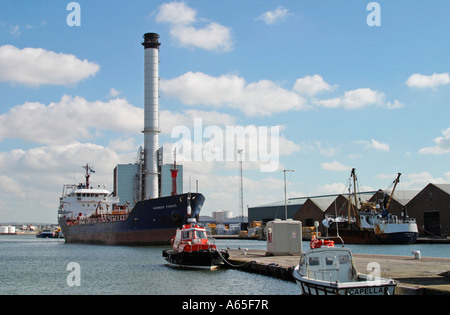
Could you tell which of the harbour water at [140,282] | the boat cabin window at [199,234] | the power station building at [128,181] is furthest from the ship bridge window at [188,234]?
the power station building at [128,181]

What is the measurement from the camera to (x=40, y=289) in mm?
26094

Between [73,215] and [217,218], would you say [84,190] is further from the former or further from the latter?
[217,218]

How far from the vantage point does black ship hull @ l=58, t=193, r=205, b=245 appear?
56.8 meters

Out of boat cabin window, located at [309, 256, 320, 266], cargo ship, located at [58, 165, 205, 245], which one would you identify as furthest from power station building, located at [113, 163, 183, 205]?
boat cabin window, located at [309, 256, 320, 266]

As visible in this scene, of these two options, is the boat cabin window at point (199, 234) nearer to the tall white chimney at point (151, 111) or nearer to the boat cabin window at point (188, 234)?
the boat cabin window at point (188, 234)

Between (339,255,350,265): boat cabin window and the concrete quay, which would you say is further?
(339,255,350,265): boat cabin window

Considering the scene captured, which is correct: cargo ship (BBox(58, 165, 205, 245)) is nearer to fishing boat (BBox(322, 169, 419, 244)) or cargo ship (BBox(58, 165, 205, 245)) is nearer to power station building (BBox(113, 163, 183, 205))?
power station building (BBox(113, 163, 183, 205))

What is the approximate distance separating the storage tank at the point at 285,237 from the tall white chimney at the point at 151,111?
1805 inches

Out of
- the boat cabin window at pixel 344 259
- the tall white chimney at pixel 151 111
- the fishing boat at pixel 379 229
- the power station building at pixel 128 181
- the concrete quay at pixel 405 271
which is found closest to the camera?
the concrete quay at pixel 405 271

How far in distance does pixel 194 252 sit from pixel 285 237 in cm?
648

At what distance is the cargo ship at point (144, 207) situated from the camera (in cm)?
5784

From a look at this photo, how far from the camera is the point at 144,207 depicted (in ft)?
199

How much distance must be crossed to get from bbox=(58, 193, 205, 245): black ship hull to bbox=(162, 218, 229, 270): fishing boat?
63.1 feet

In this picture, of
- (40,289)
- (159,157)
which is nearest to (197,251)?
(40,289)
